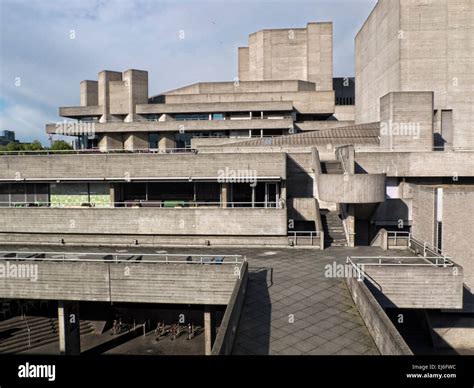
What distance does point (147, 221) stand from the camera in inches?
942

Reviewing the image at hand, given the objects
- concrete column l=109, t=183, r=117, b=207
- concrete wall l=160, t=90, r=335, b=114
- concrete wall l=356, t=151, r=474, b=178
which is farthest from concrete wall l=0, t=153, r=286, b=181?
concrete wall l=160, t=90, r=335, b=114

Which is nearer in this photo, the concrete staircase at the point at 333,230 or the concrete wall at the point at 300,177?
the concrete staircase at the point at 333,230

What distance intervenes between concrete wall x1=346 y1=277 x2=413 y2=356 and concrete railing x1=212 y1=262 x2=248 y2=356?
3.77m

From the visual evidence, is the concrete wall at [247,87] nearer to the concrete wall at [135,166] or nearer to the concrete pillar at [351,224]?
the concrete wall at [135,166]

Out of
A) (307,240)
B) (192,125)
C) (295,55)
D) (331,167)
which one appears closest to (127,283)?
(307,240)

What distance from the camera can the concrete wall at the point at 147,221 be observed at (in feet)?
75.2

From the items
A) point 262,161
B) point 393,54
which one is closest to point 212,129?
point 393,54

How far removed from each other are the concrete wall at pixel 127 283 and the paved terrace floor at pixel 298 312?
1766mm

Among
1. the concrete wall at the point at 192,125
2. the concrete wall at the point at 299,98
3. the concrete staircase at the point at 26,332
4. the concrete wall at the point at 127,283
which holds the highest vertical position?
the concrete wall at the point at 299,98

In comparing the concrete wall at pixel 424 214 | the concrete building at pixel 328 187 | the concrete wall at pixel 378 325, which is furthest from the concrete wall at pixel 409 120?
the concrete wall at pixel 378 325

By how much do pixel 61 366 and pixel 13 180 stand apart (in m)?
23.7

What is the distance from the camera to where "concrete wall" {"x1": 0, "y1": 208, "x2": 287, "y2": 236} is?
75.2ft

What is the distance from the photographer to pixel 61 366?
5867mm

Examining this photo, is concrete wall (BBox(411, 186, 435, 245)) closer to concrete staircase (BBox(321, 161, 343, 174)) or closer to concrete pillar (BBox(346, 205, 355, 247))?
concrete pillar (BBox(346, 205, 355, 247))
